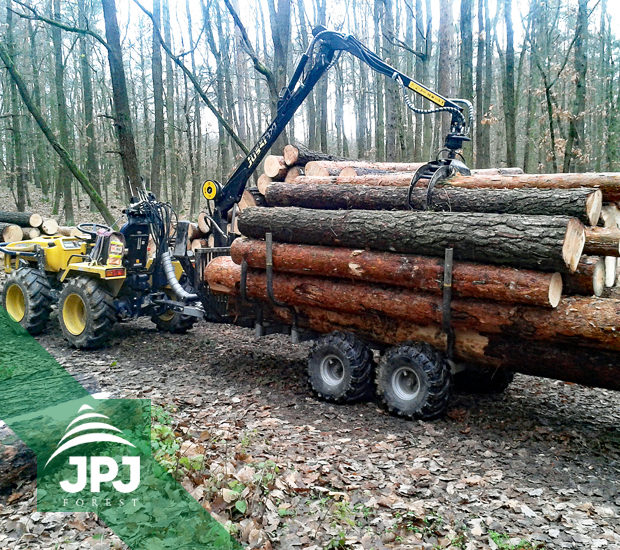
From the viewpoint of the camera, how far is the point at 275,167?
10.1m

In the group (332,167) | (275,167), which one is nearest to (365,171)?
(332,167)

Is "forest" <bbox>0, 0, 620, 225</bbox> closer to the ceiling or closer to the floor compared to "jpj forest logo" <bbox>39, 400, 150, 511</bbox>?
closer to the ceiling

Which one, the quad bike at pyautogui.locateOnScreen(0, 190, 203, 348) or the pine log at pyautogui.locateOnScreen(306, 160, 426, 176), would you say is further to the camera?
the pine log at pyautogui.locateOnScreen(306, 160, 426, 176)

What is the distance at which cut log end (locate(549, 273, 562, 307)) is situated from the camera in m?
4.90

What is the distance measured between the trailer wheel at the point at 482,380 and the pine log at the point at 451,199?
188 cm

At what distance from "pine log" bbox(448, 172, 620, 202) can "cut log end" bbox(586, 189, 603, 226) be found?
246mm

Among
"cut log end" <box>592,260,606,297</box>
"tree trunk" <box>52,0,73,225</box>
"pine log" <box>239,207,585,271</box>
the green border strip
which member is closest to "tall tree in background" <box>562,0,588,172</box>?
"cut log end" <box>592,260,606,297</box>

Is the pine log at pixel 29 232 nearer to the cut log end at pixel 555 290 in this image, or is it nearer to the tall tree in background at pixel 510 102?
the tall tree in background at pixel 510 102

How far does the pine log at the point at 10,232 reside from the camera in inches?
542

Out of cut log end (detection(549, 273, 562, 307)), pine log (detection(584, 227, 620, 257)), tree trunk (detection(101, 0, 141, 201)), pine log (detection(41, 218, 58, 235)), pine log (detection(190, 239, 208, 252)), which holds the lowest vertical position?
cut log end (detection(549, 273, 562, 307))

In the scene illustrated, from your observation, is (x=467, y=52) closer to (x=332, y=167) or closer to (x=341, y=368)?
(x=332, y=167)

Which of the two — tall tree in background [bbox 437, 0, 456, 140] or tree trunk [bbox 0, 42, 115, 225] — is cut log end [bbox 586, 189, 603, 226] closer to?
tall tree in background [bbox 437, 0, 456, 140]

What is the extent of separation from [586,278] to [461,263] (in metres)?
1.15

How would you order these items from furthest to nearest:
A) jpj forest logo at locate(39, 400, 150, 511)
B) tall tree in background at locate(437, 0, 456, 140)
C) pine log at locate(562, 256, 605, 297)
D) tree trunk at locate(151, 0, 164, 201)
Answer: tree trunk at locate(151, 0, 164, 201)
tall tree in background at locate(437, 0, 456, 140)
pine log at locate(562, 256, 605, 297)
jpj forest logo at locate(39, 400, 150, 511)
